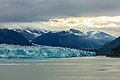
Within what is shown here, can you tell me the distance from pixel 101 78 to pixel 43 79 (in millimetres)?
8287

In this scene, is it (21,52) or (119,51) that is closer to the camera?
(21,52)

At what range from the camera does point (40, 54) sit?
5743 inches

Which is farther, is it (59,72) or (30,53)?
(30,53)

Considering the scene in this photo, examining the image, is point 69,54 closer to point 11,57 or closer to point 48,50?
point 48,50

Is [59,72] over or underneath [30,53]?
over

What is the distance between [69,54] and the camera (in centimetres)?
16600

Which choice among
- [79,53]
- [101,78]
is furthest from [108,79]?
[79,53]

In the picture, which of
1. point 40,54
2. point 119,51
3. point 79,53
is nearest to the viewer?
point 40,54

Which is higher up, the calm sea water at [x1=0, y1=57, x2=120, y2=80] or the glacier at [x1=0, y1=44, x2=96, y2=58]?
the calm sea water at [x1=0, y1=57, x2=120, y2=80]

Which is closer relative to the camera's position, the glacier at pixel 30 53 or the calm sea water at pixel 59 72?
the calm sea water at pixel 59 72

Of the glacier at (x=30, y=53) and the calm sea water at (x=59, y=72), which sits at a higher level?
the calm sea water at (x=59, y=72)

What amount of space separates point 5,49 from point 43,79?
88.3 metres

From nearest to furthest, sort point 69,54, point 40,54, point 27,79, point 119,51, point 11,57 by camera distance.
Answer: point 27,79 → point 11,57 → point 40,54 → point 69,54 → point 119,51

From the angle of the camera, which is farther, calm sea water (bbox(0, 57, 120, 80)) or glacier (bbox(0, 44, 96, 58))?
glacier (bbox(0, 44, 96, 58))
